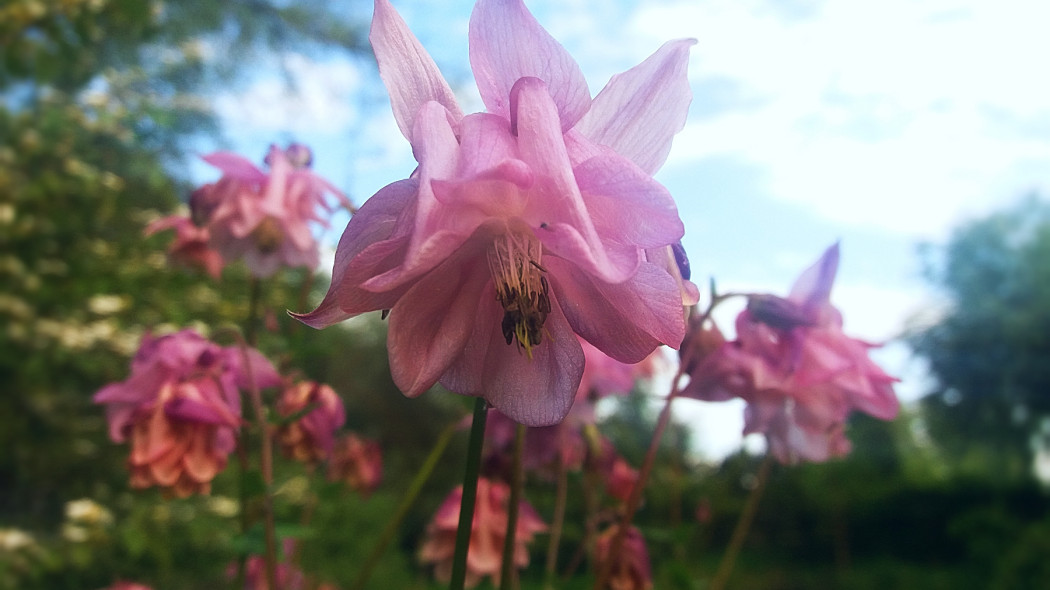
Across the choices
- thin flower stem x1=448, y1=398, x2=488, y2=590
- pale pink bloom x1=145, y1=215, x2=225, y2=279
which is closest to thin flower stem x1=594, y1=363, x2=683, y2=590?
thin flower stem x1=448, y1=398, x2=488, y2=590

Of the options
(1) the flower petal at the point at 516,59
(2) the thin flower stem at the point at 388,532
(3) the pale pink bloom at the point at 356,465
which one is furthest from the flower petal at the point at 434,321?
(3) the pale pink bloom at the point at 356,465

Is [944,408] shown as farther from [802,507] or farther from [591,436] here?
[591,436]

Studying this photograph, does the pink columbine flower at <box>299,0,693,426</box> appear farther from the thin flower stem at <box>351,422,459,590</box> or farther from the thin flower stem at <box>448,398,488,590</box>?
the thin flower stem at <box>351,422,459,590</box>

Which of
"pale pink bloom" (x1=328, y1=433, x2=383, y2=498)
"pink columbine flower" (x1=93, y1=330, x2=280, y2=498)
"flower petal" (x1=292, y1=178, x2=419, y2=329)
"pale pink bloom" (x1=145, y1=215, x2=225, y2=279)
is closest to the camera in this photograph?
"flower petal" (x1=292, y1=178, x2=419, y2=329)

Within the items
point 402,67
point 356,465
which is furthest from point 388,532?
point 356,465

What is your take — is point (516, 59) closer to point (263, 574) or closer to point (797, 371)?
point (797, 371)

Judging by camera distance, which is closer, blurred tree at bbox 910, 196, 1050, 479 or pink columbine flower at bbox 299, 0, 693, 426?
pink columbine flower at bbox 299, 0, 693, 426

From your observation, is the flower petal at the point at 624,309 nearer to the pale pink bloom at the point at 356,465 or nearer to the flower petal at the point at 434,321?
the flower petal at the point at 434,321

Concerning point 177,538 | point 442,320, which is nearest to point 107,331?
point 177,538
